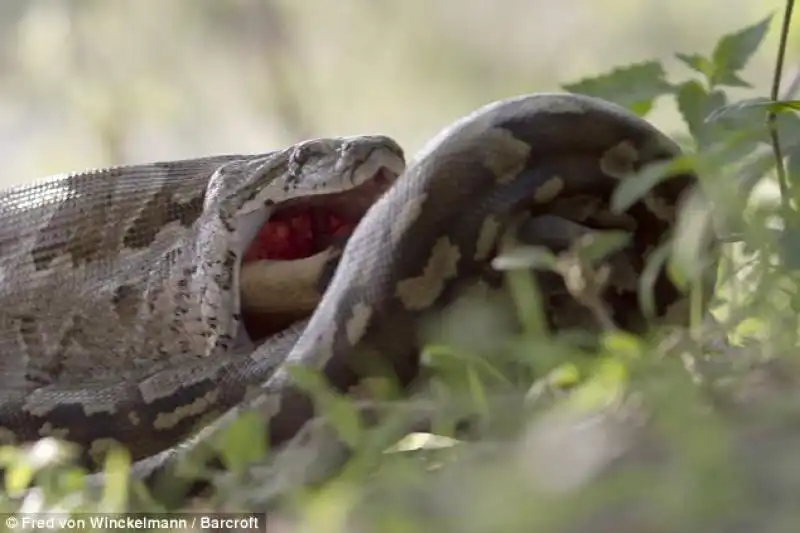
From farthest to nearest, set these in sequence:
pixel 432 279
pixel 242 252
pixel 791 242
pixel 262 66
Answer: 1. pixel 262 66
2. pixel 242 252
3. pixel 432 279
4. pixel 791 242

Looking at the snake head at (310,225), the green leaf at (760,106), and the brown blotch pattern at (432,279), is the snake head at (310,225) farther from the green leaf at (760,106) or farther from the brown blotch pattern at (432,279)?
the green leaf at (760,106)

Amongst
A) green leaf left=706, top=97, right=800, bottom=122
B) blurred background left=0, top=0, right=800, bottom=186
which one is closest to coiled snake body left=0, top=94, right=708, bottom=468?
green leaf left=706, top=97, right=800, bottom=122

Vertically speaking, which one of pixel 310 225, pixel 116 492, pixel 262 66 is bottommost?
pixel 116 492

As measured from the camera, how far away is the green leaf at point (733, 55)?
1.01 meters

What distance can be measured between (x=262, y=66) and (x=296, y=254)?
185 centimetres

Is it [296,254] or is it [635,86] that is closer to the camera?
[635,86]

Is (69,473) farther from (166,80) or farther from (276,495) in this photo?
(166,80)

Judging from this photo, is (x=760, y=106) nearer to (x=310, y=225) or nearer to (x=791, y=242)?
(x=791, y=242)

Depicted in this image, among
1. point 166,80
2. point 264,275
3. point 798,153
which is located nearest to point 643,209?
point 798,153

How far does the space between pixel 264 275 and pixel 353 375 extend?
1.42 feet

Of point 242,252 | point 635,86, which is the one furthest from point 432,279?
point 242,252

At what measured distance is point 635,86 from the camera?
1.04m

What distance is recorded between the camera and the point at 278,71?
3.14m

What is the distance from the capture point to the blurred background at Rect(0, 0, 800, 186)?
281 centimetres
